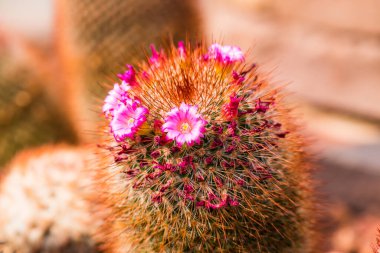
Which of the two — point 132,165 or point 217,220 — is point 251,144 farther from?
point 132,165

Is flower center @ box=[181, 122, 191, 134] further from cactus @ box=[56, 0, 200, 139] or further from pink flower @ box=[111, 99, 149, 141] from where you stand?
cactus @ box=[56, 0, 200, 139]

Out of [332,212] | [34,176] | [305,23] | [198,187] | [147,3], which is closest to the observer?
[198,187]

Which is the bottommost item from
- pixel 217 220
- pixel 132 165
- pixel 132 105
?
pixel 217 220

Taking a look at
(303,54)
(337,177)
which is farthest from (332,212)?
(303,54)

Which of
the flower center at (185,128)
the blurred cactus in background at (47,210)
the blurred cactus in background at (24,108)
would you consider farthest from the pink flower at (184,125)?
the blurred cactus in background at (24,108)

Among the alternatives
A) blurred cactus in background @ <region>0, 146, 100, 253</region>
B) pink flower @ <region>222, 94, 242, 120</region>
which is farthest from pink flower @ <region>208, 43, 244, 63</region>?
blurred cactus in background @ <region>0, 146, 100, 253</region>

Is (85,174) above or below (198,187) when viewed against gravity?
above

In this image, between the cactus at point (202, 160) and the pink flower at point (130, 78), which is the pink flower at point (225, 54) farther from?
the pink flower at point (130, 78)
